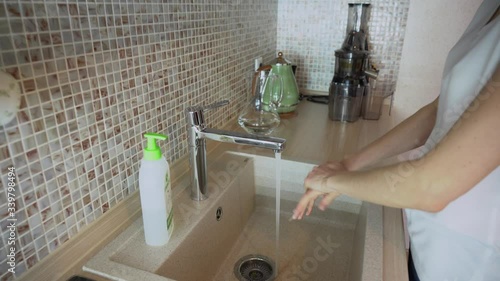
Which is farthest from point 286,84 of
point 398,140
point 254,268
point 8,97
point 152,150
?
point 8,97

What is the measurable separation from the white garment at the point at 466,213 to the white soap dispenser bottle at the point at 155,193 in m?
0.51

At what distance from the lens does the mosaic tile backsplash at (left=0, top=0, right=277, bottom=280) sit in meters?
0.54

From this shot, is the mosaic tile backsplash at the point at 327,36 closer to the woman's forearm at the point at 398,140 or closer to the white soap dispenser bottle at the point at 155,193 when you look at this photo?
the woman's forearm at the point at 398,140

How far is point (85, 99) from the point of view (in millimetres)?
648

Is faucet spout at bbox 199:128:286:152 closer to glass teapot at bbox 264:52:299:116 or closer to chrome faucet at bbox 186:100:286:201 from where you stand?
chrome faucet at bbox 186:100:286:201

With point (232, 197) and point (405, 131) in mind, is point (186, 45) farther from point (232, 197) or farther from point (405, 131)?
point (405, 131)

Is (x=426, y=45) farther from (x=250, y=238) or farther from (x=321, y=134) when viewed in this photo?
(x=250, y=238)

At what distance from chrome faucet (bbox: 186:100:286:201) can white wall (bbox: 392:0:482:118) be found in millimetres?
1061

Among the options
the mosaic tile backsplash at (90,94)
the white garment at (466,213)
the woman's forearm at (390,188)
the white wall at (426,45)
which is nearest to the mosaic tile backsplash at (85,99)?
the mosaic tile backsplash at (90,94)

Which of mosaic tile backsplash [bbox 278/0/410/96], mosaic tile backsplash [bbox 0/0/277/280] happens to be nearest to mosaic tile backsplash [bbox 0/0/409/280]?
mosaic tile backsplash [bbox 0/0/277/280]

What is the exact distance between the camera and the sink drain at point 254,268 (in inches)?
35.9

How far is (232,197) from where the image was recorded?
3.22 feet

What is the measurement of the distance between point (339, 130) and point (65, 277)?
1030mm

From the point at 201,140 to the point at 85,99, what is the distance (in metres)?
0.28
